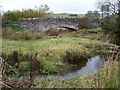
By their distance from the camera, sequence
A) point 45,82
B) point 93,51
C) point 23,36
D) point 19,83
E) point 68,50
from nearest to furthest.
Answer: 1. point 19,83
2. point 45,82
3. point 68,50
4. point 93,51
5. point 23,36

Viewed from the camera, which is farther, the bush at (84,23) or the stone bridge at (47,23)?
the bush at (84,23)

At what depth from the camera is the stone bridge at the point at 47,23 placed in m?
28.2

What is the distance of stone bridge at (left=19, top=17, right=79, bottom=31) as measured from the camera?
28.2m

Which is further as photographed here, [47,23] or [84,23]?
[84,23]

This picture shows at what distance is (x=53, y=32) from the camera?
27.9 meters

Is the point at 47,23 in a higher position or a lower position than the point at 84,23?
higher

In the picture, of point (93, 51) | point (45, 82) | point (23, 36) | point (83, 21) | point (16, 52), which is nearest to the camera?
point (45, 82)

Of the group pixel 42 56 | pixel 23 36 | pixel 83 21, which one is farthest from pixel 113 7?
pixel 42 56

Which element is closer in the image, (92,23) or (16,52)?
(16,52)

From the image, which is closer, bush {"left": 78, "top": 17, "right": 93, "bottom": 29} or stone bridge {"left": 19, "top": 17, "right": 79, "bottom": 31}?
stone bridge {"left": 19, "top": 17, "right": 79, "bottom": 31}

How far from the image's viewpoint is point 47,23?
1161 inches

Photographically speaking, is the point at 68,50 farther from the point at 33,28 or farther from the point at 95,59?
the point at 33,28

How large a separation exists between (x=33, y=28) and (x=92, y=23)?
683cm

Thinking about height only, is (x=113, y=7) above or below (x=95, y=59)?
above
